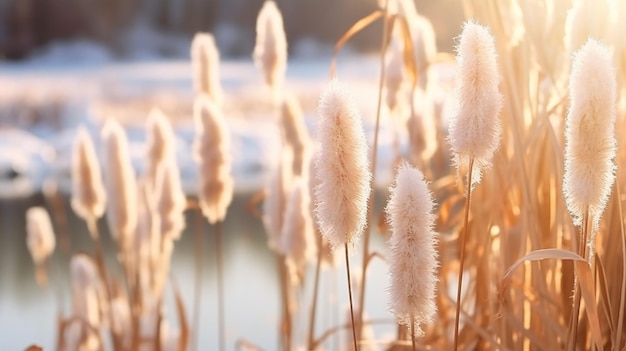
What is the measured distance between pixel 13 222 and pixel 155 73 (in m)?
3.60

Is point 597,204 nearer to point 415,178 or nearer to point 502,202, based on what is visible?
point 415,178

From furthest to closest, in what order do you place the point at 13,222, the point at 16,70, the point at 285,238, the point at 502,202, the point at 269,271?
the point at 16,70, the point at 13,222, the point at 269,271, the point at 285,238, the point at 502,202

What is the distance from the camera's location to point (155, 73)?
7.51 meters

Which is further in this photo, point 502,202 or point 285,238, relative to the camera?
point 285,238

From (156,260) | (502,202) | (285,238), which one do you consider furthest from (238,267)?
(502,202)

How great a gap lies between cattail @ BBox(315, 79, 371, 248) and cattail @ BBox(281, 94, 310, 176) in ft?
2.31

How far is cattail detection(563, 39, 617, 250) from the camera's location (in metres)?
0.58

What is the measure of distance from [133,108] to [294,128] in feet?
16.2

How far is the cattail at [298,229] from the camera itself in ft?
3.86

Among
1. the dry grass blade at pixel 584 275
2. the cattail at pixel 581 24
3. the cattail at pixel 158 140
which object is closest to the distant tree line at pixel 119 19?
the cattail at pixel 158 140

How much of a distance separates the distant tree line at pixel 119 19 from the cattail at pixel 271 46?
5.44m

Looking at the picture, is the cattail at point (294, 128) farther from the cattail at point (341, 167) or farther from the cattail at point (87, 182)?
the cattail at point (341, 167)

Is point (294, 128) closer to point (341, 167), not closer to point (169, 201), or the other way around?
point (169, 201)

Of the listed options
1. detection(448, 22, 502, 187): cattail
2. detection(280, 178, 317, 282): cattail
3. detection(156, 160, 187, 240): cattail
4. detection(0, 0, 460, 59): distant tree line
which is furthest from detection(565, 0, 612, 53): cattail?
detection(0, 0, 460, 59): distant tree line
